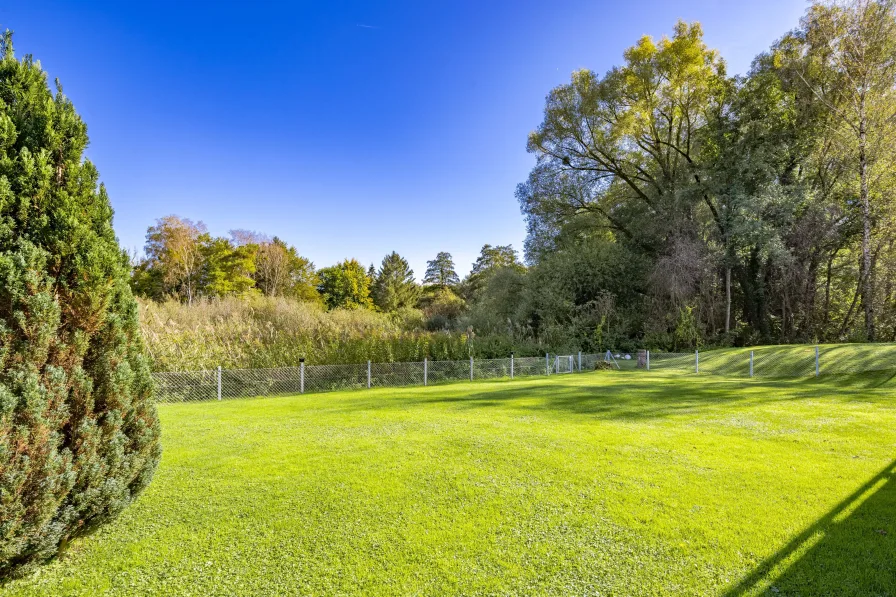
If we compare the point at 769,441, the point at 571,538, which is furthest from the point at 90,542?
the point at 769,441

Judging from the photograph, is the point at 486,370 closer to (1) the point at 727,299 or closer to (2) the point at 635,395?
(2) the point at 635,395

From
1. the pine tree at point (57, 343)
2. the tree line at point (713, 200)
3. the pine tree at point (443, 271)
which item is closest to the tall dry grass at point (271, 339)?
the tree line at point (713, 200)

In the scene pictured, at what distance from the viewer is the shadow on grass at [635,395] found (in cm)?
659

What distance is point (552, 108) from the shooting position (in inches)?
720

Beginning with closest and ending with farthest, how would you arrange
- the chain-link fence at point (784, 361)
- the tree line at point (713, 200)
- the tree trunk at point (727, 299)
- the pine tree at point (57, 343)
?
1. the pine tree at point (57, 343)
2. the chain-link fence at point (784, 361)
3. the tree line at point (713, 200)
4. the tree trunk at point (727, 299)

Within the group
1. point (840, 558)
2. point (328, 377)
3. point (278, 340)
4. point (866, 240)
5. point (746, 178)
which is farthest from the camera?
point (746, 178)

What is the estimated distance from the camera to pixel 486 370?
11188mm

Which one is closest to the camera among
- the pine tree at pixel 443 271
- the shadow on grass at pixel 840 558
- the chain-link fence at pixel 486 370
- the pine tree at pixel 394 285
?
the shadow on grass at pixel 840 558

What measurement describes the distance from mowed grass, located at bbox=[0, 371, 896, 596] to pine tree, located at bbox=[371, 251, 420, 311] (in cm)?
3230

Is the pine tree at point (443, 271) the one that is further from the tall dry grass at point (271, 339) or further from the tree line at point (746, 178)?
the tall dry grass at point (271, 339)

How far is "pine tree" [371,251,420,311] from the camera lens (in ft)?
124

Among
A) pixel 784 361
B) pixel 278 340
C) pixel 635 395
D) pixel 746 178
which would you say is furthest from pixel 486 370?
pixel 746 178

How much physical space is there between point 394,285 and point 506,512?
3705cm

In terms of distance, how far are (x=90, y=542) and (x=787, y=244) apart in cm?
2096
